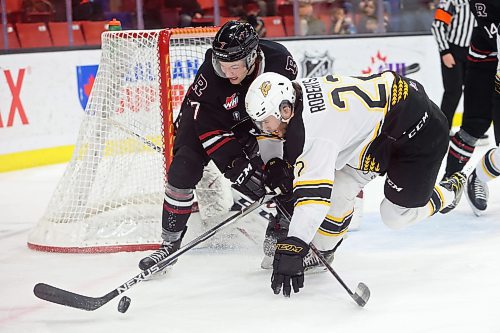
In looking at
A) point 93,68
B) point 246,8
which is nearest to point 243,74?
point 93,68

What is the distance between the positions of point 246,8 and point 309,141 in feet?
15.0

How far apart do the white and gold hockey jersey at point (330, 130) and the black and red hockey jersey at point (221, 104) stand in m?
0.31

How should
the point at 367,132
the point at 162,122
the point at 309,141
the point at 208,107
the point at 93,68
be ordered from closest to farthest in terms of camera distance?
the point at 309,141 < the point at 367,132 < the point at 208,107 < the point at 162,122 < the point at 93,68

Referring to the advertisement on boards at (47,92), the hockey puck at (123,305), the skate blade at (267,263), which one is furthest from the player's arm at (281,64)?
the advertisement on boards at (47,92)

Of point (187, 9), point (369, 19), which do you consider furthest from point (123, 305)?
point (369, 19)

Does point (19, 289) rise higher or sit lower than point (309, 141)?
lower

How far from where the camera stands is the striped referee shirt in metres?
4.61

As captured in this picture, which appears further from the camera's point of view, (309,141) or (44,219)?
(44,219)

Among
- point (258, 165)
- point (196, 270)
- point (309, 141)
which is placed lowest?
point (196, 270)

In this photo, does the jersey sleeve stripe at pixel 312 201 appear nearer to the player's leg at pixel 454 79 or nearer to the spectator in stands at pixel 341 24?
the player's leg at pixel 454 79

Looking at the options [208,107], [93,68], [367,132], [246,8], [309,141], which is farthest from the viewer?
[246,8]

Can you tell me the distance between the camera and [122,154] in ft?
11.6

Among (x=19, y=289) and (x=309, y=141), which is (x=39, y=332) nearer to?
(x=19, y=289)

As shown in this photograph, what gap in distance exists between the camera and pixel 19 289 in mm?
2955
